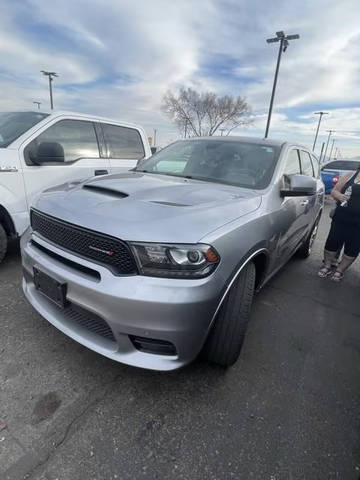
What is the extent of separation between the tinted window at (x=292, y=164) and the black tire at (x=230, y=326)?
4.61 feet

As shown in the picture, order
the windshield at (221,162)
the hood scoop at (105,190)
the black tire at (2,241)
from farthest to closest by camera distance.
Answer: the black tire at (2,241), the windshield at (221,162), the hood scoop at (105,190)

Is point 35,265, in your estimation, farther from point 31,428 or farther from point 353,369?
point 353,369

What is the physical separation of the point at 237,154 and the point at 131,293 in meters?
1.95

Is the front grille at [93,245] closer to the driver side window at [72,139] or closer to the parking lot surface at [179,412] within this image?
the parking lot surface at [179,412]

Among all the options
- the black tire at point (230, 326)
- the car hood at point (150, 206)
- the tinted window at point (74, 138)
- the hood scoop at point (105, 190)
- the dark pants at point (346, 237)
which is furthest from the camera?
the dark pants at point (346, 237)

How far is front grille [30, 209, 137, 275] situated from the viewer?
5.18ft

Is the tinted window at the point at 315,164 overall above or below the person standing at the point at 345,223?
above

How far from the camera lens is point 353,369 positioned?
90.6 inches

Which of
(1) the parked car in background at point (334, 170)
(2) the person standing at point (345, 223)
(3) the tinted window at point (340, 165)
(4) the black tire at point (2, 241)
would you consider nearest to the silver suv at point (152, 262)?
(4) the black tire at point (2, 241)

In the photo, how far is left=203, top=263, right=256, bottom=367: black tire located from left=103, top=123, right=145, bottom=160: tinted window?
3.28 meters

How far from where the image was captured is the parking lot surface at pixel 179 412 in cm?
148

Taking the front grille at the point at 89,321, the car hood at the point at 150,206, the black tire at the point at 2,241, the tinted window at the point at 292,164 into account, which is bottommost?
the black tire at the point at 2,241

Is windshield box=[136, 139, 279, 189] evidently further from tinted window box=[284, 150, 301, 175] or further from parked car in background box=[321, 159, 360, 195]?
parked car in background box=[321, 159, 360, 195]

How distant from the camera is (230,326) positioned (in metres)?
1.87
